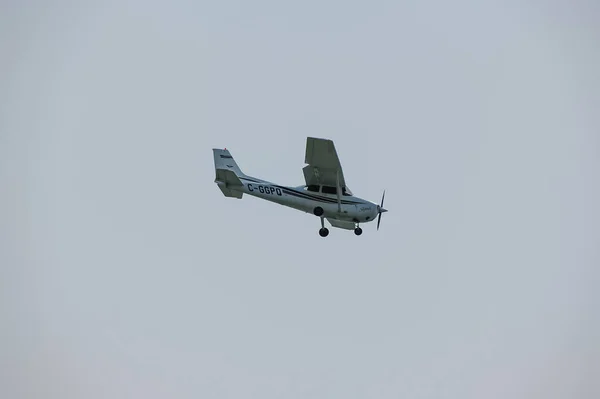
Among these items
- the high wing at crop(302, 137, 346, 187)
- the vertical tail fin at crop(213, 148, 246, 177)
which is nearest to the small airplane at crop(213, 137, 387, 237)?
the high wing at crop(302, 137, 346, 187)

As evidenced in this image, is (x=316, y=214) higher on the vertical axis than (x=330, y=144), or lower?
lower

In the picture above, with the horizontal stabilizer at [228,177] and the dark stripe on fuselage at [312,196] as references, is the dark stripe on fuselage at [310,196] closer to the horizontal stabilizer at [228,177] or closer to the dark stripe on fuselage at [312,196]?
the dark stripe on fuselage at [312,196]

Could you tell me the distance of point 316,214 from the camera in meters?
37.8

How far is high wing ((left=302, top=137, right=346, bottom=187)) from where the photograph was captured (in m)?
35.7

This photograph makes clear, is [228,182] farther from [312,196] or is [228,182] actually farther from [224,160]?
[312,196]

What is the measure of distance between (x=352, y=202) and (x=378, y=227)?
170 cm

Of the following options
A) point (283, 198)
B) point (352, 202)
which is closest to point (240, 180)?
point (283, 198)

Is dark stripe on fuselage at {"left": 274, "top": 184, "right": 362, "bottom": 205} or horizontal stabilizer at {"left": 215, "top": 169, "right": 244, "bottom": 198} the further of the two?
horizontal stabilizer at {"left": 215, "top": 169, "right": 244, "bottom": 198}

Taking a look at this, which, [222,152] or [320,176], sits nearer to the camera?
[320,176]

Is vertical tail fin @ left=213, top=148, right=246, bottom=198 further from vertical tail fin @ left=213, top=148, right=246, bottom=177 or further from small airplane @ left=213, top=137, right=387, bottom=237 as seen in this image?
vertical tail fin @ left=213, top=148, right=246, bottom=177

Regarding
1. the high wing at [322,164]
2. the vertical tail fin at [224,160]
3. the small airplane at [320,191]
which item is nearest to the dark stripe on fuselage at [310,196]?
the small airplane at [320,191]

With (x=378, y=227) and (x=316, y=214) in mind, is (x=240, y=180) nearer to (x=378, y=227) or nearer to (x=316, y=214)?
(x=316, y=214)

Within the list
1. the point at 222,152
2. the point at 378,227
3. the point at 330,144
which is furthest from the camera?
the point at 222,152

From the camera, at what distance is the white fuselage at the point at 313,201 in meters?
37.3
